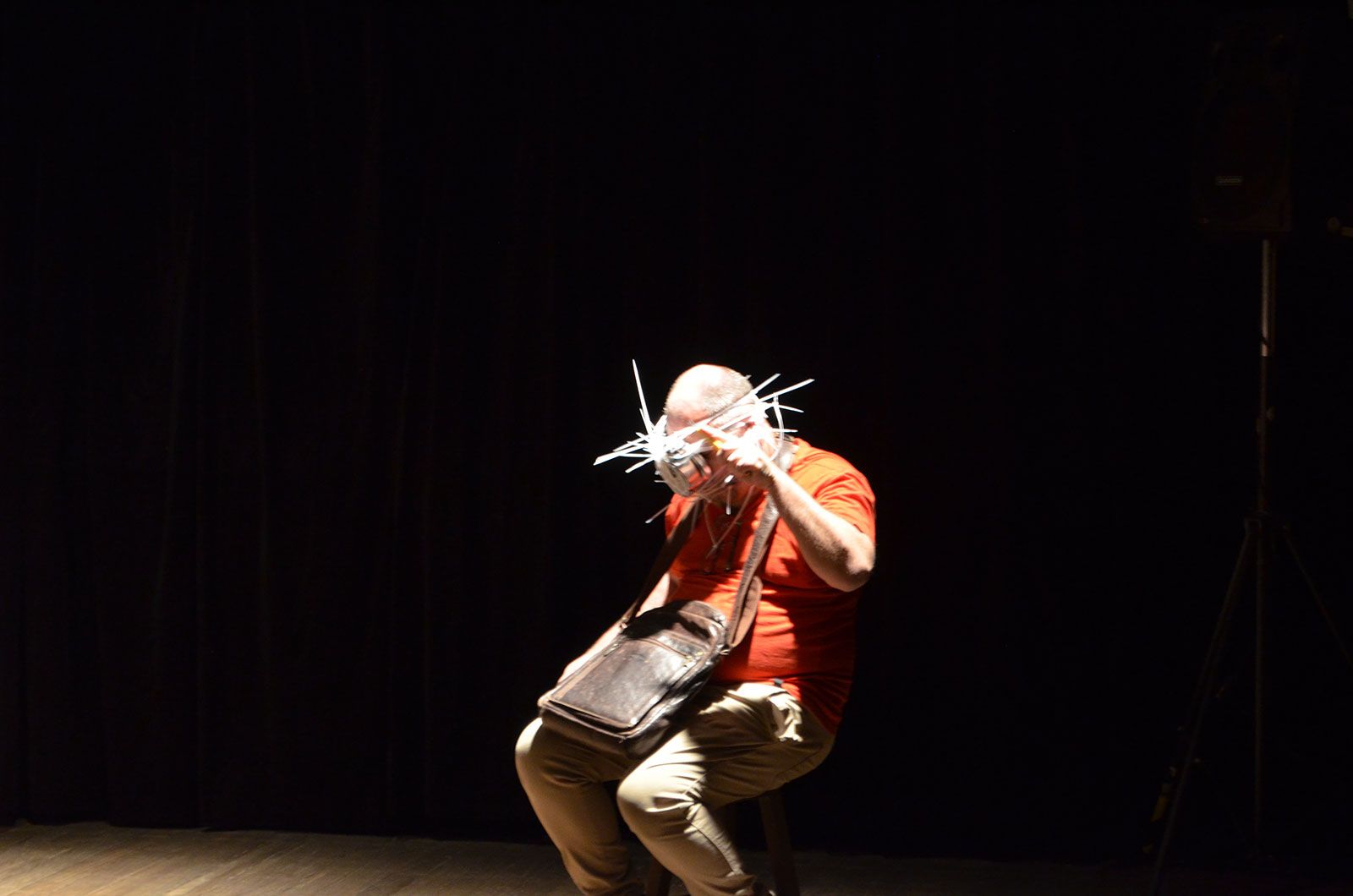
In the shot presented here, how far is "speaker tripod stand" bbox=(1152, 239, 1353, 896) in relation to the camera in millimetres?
2988

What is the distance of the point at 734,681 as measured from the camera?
8.93ft

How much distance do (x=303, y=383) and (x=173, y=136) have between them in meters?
0.83

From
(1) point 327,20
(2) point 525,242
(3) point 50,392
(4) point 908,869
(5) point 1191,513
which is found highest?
(1) point 327,20

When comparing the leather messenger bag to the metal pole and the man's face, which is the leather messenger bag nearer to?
the man's face

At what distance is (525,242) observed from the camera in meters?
3.75

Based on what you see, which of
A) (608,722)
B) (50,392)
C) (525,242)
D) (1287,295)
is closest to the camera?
(608,722)

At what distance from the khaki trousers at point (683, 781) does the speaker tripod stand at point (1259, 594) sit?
2.87 feet

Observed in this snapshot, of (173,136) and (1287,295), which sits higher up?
(173,136)

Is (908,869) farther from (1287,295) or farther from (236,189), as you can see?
(236,189)

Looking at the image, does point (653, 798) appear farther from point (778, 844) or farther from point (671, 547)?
point (671, 547)

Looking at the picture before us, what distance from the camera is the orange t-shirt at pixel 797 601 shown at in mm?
2715

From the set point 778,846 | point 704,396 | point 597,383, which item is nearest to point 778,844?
point 778,846

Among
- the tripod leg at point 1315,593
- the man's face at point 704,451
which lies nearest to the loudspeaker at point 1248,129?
the tripod leg at point 1315,593

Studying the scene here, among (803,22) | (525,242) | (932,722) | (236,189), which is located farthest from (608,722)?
(236,189)
